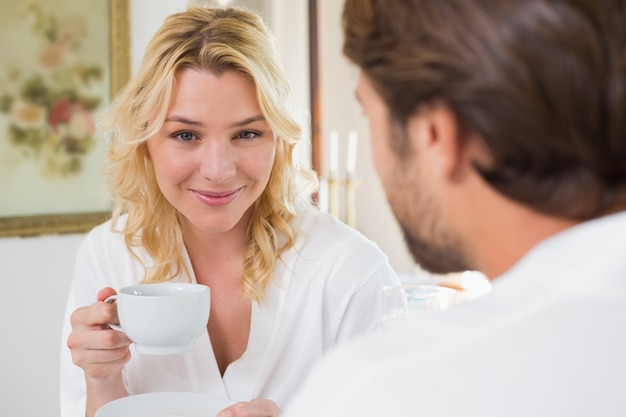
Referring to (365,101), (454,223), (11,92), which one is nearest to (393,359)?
(454,223)

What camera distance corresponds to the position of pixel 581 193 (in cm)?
67

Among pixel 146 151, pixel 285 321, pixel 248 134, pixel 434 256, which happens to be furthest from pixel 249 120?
pixel 434 256

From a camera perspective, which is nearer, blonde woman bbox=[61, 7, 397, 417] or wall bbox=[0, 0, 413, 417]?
blonde woman bbox=[61, 7, 397, 417]

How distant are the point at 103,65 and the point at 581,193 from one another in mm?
2309

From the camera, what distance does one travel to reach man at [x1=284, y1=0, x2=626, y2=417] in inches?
22.7

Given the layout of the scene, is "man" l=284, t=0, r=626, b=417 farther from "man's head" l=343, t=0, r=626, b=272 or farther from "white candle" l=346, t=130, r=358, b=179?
"white candle" l=346, t=130, r=358, b=179

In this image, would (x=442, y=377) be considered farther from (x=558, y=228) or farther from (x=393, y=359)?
(x=558, y=228)

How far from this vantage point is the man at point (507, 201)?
22.7 inches

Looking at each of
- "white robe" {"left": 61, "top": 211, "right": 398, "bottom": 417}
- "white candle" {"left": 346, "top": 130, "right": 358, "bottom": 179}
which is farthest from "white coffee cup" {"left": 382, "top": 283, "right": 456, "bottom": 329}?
"white candle" {"left": 346, "top": 130, "right": 358, "bottom": 179}

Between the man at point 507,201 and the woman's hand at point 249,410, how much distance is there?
1.70 feet

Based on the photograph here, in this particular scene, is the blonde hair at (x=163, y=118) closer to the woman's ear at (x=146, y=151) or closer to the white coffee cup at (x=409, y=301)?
the woman's ear at (x=146, y=151)

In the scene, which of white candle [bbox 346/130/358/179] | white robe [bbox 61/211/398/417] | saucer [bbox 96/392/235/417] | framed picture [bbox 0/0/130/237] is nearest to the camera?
saucer [bbox 96/392/235/417]

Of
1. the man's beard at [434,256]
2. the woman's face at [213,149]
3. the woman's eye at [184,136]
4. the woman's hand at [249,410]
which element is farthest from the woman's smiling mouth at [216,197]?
the man's beard at [434,256]

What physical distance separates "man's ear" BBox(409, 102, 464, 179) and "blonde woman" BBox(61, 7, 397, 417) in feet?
2.62
